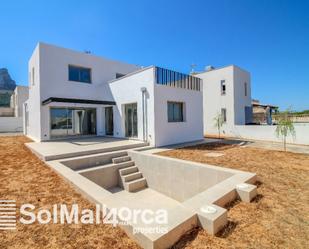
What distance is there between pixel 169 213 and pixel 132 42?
15.0 m

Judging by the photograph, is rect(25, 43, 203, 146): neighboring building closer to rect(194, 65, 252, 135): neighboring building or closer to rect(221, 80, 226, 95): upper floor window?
rect(194, 65, 252, 135): neighboring building

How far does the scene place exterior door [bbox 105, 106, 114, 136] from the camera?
13.5 m

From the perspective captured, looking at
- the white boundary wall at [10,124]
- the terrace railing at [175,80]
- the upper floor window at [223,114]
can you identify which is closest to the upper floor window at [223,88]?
the upper floor window at [223,114]

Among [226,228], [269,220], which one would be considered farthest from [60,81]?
[269,220]

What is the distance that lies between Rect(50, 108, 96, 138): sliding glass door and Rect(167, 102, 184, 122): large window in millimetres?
7160

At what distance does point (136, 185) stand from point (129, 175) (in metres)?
0.56

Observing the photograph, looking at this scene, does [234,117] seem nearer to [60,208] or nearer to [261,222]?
[261,222]

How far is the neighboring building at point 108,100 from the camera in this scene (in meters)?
10.2

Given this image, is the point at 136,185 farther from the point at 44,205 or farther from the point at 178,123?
the point at 178,123

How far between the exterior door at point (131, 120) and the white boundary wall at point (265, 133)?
37.1 ft

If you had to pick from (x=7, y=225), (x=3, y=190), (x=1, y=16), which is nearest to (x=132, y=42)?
(x=1, y=16)

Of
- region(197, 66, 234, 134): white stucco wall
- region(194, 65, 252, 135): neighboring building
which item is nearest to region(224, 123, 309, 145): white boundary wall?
region(194, 65, 252, 135): neighboring building

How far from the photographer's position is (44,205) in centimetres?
360

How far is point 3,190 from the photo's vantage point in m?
4.37
